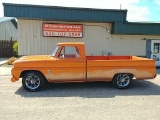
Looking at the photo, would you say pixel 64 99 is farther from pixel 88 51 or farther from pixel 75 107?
pixel 88 51

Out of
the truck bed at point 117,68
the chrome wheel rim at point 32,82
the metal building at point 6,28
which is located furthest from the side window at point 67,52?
the metal building at point 6,28

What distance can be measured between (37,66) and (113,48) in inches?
302

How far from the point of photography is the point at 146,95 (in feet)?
21.7

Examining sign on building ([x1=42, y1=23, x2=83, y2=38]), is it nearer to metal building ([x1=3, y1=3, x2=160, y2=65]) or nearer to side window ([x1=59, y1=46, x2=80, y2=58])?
Answer: metal building ([x1=3, y1=3, x2=160, y2=65])

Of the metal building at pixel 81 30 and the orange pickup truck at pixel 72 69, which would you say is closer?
the orange pickup truck at pixel 72 69

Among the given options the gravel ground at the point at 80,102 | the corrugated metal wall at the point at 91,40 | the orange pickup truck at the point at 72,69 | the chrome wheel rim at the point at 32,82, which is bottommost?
the gravel ground at the point at 80,102

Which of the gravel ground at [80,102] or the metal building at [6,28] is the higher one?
the metal building at [6,28]

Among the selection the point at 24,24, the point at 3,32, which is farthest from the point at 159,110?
the point at 3,32

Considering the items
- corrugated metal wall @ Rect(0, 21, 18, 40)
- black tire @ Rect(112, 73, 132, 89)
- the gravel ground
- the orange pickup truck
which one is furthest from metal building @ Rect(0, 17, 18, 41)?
black tire @ Rect(112, 73, 132, 89)

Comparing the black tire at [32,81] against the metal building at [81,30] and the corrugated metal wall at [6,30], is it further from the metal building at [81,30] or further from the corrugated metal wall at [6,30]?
the corrugated metal wall at [6,30]

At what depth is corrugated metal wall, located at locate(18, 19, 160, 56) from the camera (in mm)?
12508

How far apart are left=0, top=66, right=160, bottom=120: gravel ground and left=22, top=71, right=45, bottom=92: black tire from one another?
0.76 feet

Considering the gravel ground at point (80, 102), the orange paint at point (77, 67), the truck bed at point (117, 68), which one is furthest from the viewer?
the truck bed at point (117, 68)

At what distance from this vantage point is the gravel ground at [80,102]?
4.75 meters
